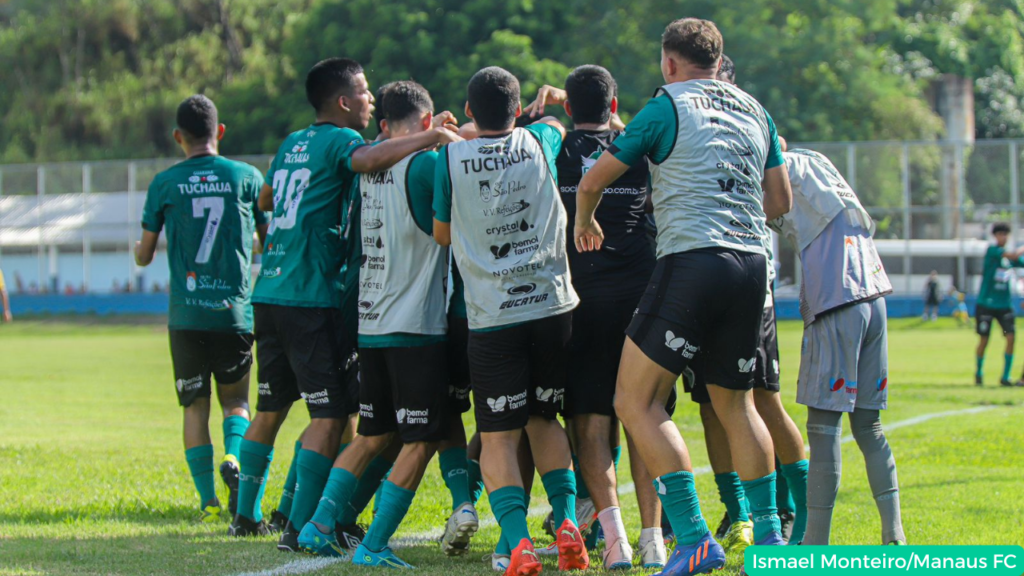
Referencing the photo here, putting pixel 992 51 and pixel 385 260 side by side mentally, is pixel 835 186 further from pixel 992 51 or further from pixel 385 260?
pixel 992 51

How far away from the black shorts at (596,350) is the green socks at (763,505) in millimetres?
853

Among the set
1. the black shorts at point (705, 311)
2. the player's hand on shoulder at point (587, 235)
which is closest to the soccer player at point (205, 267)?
the player's hand on shoulder at point (587, 235)

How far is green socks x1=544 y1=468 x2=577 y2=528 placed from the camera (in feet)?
16.6

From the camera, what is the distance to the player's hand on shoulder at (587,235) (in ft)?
15.8

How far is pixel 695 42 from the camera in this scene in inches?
188

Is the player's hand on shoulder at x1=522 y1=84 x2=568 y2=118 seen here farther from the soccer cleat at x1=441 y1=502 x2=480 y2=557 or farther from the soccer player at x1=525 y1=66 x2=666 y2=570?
the soccer cleat at x1=441 y1=502 x2=480 y2=557

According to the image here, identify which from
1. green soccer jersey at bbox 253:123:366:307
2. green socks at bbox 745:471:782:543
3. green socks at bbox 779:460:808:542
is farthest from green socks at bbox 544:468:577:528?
green soccer jersey at bbox 253:123:366:307

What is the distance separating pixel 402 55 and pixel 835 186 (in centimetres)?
3726

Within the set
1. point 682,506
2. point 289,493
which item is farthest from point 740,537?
point 289,493

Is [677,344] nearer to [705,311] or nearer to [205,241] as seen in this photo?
[705,311]

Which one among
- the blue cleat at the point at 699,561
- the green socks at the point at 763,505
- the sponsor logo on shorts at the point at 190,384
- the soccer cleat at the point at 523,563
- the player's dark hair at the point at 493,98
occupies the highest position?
the player's dark hair at the point at 493,98

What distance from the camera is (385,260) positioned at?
534 cm

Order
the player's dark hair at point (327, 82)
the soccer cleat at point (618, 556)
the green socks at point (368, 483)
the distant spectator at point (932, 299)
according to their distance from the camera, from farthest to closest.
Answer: the distant spectator at point (932, 299) < the player's dark hair at point (327, 82) < the green socks at point (368, 483) < the soccer cleat at point (618, 556)

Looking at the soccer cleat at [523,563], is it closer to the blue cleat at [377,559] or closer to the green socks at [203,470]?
the blue cleat at [377,559]
